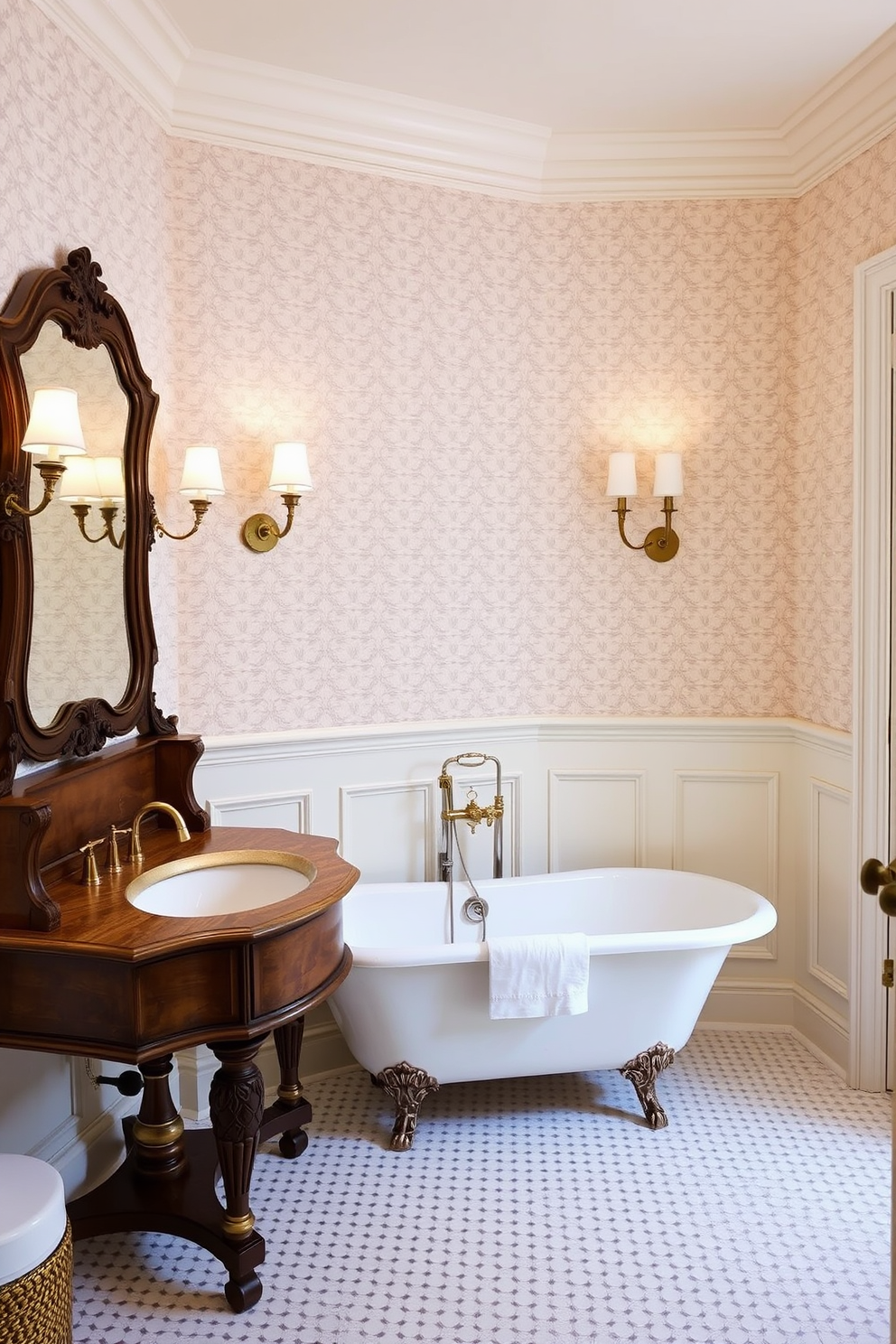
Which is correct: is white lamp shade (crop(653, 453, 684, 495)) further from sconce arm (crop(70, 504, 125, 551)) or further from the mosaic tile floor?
the mosaic tile floor

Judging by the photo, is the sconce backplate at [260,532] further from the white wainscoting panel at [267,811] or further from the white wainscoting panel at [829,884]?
the white wainscoting panel at [829,884]

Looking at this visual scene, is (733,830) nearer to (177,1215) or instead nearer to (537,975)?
(537,975)

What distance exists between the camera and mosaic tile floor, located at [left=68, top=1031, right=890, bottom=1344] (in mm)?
2047

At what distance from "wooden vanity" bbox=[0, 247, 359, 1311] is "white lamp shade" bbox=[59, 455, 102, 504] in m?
0.04

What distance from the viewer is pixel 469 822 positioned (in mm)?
3324

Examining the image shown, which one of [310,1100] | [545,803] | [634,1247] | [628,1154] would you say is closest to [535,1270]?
[634,1247]

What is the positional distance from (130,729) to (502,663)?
52.4 inches

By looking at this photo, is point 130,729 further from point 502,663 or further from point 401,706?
point 502,663

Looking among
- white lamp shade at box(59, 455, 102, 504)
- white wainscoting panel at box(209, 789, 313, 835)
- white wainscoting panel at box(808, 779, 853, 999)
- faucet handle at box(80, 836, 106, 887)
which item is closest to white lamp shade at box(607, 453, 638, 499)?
white wainscoting panel at box(808, 779, 853, 999)

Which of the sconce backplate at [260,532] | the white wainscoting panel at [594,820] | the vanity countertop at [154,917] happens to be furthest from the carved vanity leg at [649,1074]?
the sconce backplate at [260,532]

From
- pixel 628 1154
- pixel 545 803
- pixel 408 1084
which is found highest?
pixel 545 803

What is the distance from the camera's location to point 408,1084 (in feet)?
8.85

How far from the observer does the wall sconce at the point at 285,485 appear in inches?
112

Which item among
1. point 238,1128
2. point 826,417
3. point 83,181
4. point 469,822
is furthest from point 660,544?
point 238,1128
